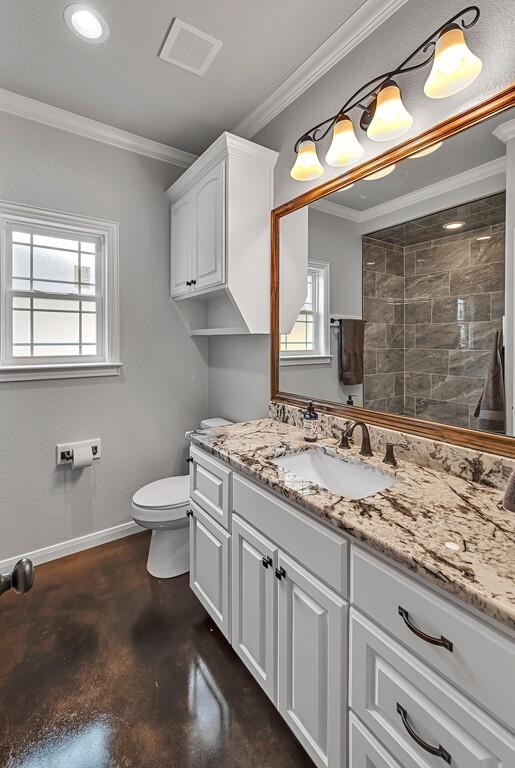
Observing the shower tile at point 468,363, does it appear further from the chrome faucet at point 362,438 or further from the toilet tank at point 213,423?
the toilet tank at point 213,423

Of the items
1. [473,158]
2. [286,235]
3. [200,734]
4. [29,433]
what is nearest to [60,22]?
[286,235]

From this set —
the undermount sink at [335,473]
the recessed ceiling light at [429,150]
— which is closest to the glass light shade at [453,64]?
the recessed ceiling light at [429,150]

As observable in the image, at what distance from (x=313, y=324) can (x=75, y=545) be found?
2.06 metres

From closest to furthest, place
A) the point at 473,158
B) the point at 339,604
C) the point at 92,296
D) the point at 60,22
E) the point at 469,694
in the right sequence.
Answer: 1. the point at 469,694
2. the point at 339,604
3. the point at 473,158
4. the point at 60,22
5. the point at 92,296

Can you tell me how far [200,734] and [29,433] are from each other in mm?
1757

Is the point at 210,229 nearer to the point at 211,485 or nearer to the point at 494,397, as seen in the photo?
the point at 211,485

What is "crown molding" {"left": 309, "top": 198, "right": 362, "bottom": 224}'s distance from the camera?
5.32ft

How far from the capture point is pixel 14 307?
218 cm

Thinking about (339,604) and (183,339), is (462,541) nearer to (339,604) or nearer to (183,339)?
(339,604)

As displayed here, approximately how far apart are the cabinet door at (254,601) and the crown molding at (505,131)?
148cm

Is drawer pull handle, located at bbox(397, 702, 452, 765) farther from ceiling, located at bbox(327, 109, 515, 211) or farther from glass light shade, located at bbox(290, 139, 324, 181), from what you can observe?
glass light shade, located at bbox(290, 139, 324, 181)

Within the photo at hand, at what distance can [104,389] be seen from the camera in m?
2.44

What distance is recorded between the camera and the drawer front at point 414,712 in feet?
2.15

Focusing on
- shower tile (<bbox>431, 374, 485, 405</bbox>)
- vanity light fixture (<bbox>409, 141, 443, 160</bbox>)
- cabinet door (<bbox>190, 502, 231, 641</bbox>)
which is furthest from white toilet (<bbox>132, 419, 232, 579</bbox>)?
vanity light fixture (<bbox>409, 141, 443, 160</bbox>)
